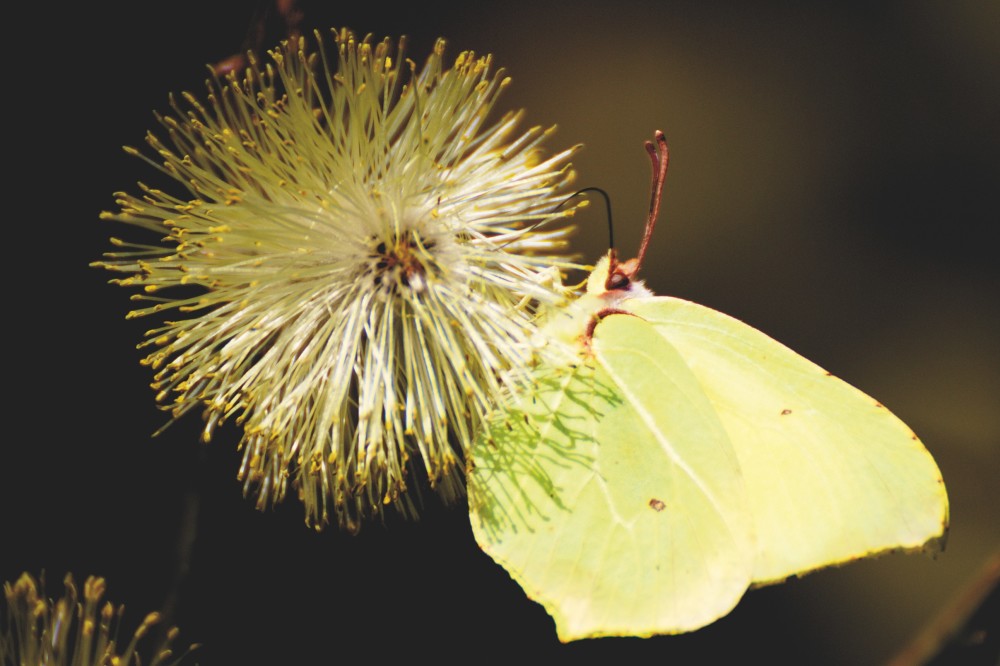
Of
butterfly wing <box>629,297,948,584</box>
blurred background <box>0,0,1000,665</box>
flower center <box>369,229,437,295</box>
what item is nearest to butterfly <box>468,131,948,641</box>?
butterfly wing <box>629,297,948,584</box>

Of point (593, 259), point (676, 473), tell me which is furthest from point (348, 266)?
point (593, 259)

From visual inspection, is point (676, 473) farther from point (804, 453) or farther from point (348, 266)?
point (348, 266)

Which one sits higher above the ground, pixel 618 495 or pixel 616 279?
pixel 616 279

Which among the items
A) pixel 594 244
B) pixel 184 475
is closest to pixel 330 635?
pixel 184 475

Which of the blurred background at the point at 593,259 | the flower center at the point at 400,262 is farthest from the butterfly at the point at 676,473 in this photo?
the blurred background at the point at 593,259

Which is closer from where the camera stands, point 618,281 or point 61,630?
point 61,630

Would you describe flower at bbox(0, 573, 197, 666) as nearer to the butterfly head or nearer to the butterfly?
the butterfly

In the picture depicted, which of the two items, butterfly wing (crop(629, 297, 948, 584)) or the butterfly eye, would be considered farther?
the butterfly eye

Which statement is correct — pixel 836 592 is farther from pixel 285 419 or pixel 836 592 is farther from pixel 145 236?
pixel 145 236
